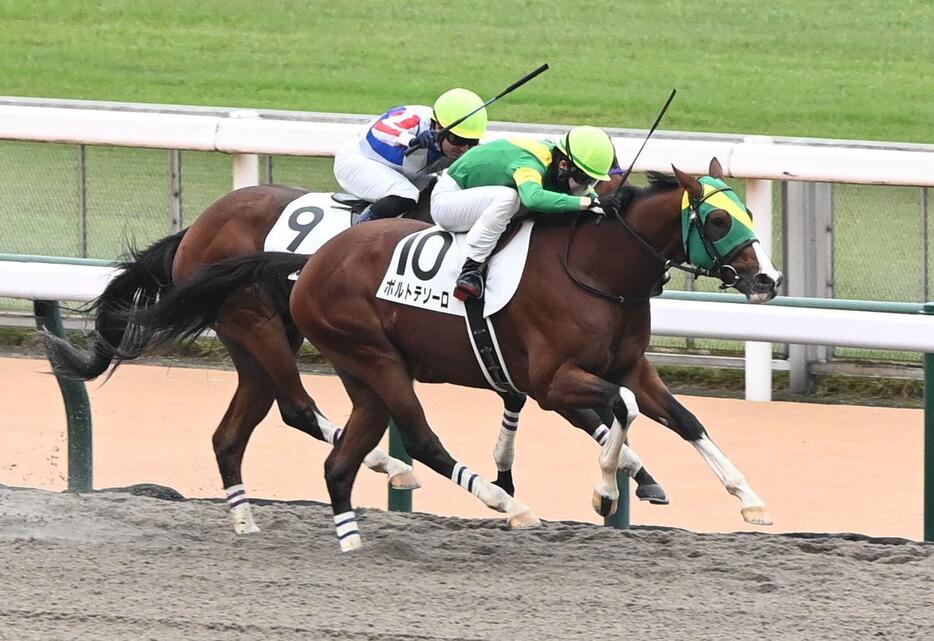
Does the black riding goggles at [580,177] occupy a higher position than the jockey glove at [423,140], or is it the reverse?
the jockey glove at [423,140]

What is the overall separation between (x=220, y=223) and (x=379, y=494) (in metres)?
1.28

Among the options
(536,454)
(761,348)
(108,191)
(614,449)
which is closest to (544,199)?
(614,449)

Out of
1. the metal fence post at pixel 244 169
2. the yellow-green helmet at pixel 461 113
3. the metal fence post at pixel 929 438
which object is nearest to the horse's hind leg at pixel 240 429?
the yellow-green helmet at pixel 461 113

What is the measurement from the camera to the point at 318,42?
54.9 feet

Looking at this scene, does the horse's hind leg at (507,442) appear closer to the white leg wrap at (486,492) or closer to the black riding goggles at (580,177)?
the white leg wrap at (486,492)

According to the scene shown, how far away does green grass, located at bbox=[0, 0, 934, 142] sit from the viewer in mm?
14539

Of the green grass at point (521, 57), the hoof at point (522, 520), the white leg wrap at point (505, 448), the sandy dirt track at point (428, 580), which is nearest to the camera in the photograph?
the sandy dirt track at point (428, 580)

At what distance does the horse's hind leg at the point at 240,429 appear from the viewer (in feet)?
20.6

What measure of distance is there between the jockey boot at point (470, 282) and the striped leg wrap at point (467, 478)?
51 centimetres

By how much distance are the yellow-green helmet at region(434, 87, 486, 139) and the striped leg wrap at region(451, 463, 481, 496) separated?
1313 mm

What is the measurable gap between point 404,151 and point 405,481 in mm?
1136

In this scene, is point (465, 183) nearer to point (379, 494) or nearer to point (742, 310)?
point (742, 310)

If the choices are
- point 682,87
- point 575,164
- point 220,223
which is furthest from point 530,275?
point 682,87

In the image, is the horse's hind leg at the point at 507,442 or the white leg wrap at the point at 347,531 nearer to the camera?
the white leg wrap at the point at 347,531
